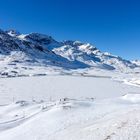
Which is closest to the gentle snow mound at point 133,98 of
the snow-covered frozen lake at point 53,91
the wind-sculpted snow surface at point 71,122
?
the wind-sculpted snow surface at point 71,122

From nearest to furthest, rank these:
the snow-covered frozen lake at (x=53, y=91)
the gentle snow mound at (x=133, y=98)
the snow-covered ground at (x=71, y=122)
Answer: the snow-covered ground at (x=71, y=122)
the gentle snow mound at (x=133, y=98)
the snow-covered frozen lake at (x=53, y=91)

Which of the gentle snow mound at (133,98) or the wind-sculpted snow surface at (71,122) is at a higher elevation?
the gentle snow mound at (133,98)

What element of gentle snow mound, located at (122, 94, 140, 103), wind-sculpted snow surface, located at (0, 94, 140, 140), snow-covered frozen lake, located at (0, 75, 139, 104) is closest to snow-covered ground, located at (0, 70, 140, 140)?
wind-sculpted snow surface, located at (0, 94, 140, 140)

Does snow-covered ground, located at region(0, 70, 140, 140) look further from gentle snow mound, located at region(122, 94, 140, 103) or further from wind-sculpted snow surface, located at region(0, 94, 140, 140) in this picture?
gentle snow mound, located at region(122, 94, 140, 103)

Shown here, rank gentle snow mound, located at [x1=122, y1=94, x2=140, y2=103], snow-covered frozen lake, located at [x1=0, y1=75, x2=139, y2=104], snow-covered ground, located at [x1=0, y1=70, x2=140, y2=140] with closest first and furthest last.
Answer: snow-covered ground, located at [x1=0, y1=70, x2=140, y2=140], gentle snow mound, located at [x1=122, y1=94, x2=140, y2=103], snow-covered frozen lake, located at [x1=0, y1=75, x2=139, y2=104]

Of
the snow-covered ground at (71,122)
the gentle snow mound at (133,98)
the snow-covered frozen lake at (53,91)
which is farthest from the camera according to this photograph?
the snow-covered frozen lake at (53,91)

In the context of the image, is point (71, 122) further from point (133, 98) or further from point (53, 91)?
point (53, 91)

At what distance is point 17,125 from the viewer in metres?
36.5

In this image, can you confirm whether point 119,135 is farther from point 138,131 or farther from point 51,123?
point 51,123

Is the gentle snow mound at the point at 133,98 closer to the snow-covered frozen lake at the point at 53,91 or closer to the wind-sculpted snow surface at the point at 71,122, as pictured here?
the wind-sculpted snow surface at the point at 71,122

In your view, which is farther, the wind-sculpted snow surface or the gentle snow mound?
the gentle snow mound

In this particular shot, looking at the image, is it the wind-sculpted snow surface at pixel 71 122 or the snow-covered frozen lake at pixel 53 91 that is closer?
the wind-sculpted snow surface at pixel 71 122

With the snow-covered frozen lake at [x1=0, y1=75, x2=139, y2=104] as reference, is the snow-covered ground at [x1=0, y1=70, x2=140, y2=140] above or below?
below


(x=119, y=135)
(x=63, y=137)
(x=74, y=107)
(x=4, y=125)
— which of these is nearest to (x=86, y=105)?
(x=74, y=107)
